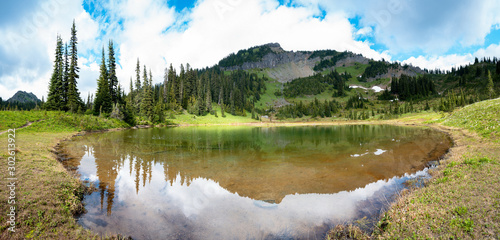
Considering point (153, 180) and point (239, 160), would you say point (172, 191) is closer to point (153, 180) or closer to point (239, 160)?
point (153, 180)

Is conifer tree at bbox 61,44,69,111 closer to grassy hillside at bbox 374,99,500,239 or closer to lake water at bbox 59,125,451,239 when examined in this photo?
lake water at bbox 59,125,451,239

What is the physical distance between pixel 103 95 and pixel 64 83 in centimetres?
1023

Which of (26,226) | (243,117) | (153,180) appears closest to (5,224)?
(26,226)

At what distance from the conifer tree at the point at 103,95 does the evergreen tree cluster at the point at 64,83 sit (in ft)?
16.8

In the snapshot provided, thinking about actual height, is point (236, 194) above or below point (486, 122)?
below

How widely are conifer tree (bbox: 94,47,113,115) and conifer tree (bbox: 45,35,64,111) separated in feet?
31.2

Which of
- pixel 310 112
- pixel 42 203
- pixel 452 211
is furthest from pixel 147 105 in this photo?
pixel 310 112

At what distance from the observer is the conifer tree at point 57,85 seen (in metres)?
53.7

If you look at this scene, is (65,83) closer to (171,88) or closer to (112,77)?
(112,77)

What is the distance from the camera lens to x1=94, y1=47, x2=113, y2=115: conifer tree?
63.8 metres

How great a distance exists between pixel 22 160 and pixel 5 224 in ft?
36.7

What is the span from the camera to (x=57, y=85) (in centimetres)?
5456

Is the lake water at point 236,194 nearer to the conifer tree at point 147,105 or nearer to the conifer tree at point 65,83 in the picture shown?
the conifer tree at point 65,83

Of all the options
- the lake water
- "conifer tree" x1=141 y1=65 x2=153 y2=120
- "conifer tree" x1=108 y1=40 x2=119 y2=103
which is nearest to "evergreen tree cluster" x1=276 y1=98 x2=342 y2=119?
"conifer tree" x1=141 y1=65 x2=153 y2=120
